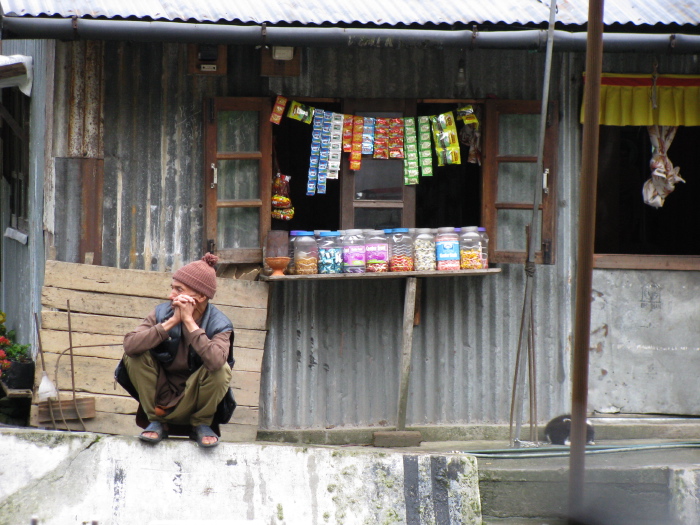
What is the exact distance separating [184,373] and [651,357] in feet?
13.5

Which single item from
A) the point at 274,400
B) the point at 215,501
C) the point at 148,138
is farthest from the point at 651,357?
the point at 148,138

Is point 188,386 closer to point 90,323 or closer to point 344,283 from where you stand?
point 90,323

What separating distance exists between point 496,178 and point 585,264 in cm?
329

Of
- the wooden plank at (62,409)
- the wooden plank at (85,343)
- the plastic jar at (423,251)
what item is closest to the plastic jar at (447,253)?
the plastic jar at (423,251)

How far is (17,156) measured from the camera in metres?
9.53

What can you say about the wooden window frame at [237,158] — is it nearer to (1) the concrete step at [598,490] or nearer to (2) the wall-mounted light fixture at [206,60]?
(2) the wall-mounted light fixture at [206,60]

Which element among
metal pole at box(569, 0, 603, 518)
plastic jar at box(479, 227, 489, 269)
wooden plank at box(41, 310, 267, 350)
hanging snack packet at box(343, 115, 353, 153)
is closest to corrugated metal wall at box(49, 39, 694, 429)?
hanging snack packet at box(343, 115, 353, 153)

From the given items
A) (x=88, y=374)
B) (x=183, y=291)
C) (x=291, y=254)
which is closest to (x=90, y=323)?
(x=88, y=374)

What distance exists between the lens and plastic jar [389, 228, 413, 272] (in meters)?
7.24

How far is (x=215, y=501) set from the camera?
5.77m

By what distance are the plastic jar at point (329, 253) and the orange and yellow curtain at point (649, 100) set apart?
94.8 inches

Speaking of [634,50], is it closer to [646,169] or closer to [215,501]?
[646,169]

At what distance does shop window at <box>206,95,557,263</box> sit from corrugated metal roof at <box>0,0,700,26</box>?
32.4 inches

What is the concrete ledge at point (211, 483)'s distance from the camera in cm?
572
